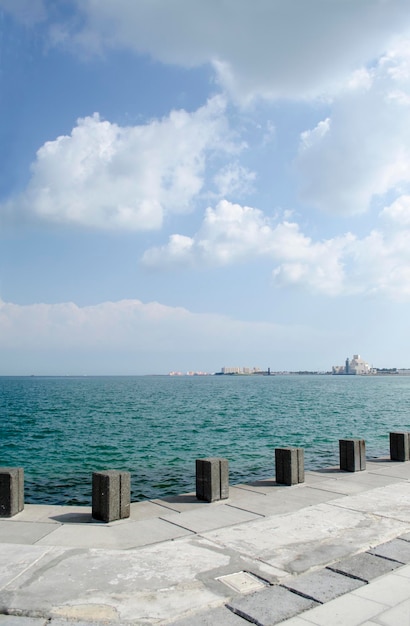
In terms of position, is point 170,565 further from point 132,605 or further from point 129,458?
point 129,458

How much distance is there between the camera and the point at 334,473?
517 inches

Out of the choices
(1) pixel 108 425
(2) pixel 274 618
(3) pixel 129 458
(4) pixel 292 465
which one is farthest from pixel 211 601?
(1) pixel 108 425

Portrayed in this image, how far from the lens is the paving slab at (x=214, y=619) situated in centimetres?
498

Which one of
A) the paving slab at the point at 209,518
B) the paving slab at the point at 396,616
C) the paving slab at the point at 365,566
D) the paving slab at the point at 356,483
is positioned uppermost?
the paving slab at the point at 396,616

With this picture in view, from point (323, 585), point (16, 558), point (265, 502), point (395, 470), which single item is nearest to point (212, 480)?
point (265, 502)

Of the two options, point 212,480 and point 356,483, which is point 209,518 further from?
point 356,483

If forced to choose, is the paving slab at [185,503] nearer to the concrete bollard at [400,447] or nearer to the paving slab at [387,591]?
the paving slab at [387,591]

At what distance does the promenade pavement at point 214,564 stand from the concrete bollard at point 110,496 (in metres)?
0.22

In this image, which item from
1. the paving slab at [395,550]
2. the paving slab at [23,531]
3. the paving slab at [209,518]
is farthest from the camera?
the paving slab at [209,518]

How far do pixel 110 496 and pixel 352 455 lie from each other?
7179 mm

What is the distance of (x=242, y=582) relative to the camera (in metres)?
5.94

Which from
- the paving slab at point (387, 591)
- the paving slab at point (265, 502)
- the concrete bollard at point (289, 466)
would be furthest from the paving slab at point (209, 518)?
the paving slab at point (387, 591)

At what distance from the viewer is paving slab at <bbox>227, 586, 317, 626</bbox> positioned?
5.09 metres

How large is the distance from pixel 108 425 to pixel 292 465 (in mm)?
32601
